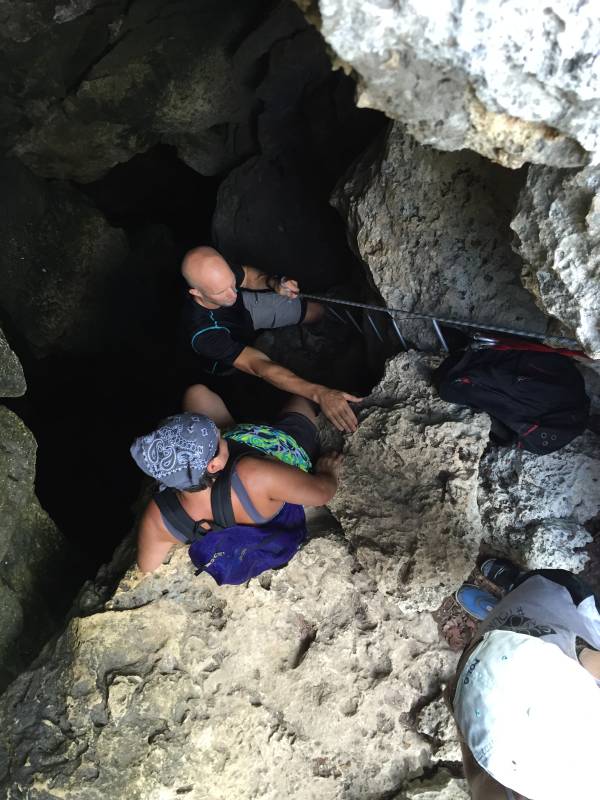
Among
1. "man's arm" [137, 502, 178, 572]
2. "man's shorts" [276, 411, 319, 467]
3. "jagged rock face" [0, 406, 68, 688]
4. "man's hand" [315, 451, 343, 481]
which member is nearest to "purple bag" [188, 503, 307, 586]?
"man's arm" [137, 502, 178, 572]

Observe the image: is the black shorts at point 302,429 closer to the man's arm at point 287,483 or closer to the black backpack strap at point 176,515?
the man's arm at point 287,483

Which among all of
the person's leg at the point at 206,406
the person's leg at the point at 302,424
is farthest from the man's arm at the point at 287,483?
the person's leg at the point at 206,406

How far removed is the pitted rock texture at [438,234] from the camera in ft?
7.93

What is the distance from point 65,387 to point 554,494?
3965 millimetres

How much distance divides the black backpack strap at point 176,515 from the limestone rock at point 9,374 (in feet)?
2.61

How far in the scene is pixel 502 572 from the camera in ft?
8.36

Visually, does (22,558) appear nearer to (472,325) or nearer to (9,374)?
(9,374)

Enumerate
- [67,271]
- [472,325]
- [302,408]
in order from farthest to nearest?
[67,271] → [302,408] → [472,325]

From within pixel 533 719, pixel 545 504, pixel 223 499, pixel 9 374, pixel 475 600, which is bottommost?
pixel 475 600

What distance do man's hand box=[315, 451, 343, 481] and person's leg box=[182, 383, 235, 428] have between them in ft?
1.56

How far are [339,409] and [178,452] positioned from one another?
86cm

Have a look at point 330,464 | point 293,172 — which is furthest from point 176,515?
point 293,172

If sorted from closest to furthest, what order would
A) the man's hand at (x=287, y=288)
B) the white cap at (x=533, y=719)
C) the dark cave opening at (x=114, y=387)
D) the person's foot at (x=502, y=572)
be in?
the white cap at (x=533, y=719)
the person's foot at (x=502, y=572)
the man's hand at (x=287, y=288)
the dark cave opening at (x=114, y=387)

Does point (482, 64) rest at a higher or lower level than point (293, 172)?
higher
